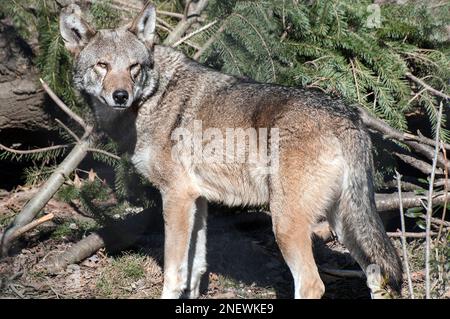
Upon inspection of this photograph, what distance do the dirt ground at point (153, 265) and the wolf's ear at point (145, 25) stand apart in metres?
2.27

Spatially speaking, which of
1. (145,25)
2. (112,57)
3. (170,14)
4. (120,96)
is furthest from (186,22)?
(120,96)

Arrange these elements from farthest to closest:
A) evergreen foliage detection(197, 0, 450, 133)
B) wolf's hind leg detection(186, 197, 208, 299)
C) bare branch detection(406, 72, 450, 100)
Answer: bare branch detection(406, 72, 450, 100)
evergreen foliage detection(197, 0, 450, 133)
wolf's hind leg detection(186, 197, 208, 299)

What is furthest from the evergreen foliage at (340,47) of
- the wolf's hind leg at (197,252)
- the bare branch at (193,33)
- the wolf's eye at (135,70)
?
the wolf's hind leg at (197,252)

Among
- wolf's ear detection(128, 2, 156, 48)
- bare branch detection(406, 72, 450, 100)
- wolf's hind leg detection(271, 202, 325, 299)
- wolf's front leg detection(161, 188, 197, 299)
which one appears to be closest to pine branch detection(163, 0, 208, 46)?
wolf's ear detection(128, 2, 156, 48)

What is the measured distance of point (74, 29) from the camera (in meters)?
6.39

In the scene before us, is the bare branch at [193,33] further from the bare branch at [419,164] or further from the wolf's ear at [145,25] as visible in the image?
the bare branch at [419,164]

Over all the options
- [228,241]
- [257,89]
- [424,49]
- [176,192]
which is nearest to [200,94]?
[257,89]

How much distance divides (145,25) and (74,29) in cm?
69

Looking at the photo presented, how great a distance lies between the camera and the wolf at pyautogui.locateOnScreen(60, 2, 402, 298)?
17.4 ft

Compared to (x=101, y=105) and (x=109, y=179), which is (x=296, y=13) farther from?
(x=109, y=179)

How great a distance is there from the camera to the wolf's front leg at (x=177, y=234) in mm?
5996

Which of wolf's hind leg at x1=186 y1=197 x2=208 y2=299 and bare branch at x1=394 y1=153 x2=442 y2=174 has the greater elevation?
bare branch at x1=394 y1=153 x2=442 y2=174

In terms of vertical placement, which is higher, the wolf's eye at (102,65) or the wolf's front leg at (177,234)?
the wolf's eye at (102,65)

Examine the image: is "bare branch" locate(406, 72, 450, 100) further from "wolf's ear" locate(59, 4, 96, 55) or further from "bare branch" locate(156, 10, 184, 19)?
"wolf's ear" locate(59, 4, 96, 55)
